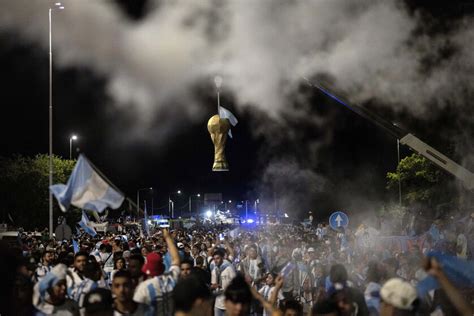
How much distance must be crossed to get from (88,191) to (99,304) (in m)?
3.13

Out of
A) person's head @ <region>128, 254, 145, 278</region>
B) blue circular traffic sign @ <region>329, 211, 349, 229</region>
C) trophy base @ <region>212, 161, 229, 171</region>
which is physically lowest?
person's head @ <region>128, 254, 145, 278</region>

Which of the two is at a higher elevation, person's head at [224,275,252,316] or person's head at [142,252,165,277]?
person's head at [142,252,165,277]

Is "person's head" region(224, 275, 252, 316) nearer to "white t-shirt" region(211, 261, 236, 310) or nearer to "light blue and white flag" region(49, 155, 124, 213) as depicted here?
"light blue and white flag" region(49, 155, 124, 213)

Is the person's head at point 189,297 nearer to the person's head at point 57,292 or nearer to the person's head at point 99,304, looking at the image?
the person's head at point 99,304

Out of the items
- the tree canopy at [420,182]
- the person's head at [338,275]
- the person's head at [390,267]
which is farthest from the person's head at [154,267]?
the tree canopy at [420,182]

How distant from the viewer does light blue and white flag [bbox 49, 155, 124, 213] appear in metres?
8.73

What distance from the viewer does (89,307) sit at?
6.03 metres

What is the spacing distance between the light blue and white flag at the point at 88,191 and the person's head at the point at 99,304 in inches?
99.1

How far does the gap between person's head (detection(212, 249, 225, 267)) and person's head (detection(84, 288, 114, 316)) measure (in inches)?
283

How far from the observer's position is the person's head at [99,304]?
600 centimetres

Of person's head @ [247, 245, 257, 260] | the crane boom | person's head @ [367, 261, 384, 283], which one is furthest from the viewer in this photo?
the crane boom

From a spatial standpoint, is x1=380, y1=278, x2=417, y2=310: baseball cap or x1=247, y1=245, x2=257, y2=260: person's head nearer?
x1=380, y1=278, x2=417, y2=310: baseball cap

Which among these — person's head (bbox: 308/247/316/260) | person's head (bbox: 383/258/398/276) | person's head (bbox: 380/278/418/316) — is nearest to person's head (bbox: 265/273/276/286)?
person's head (bbox: 383/258/398/276)

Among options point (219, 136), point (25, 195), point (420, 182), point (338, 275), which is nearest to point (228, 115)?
point (219, 136)
